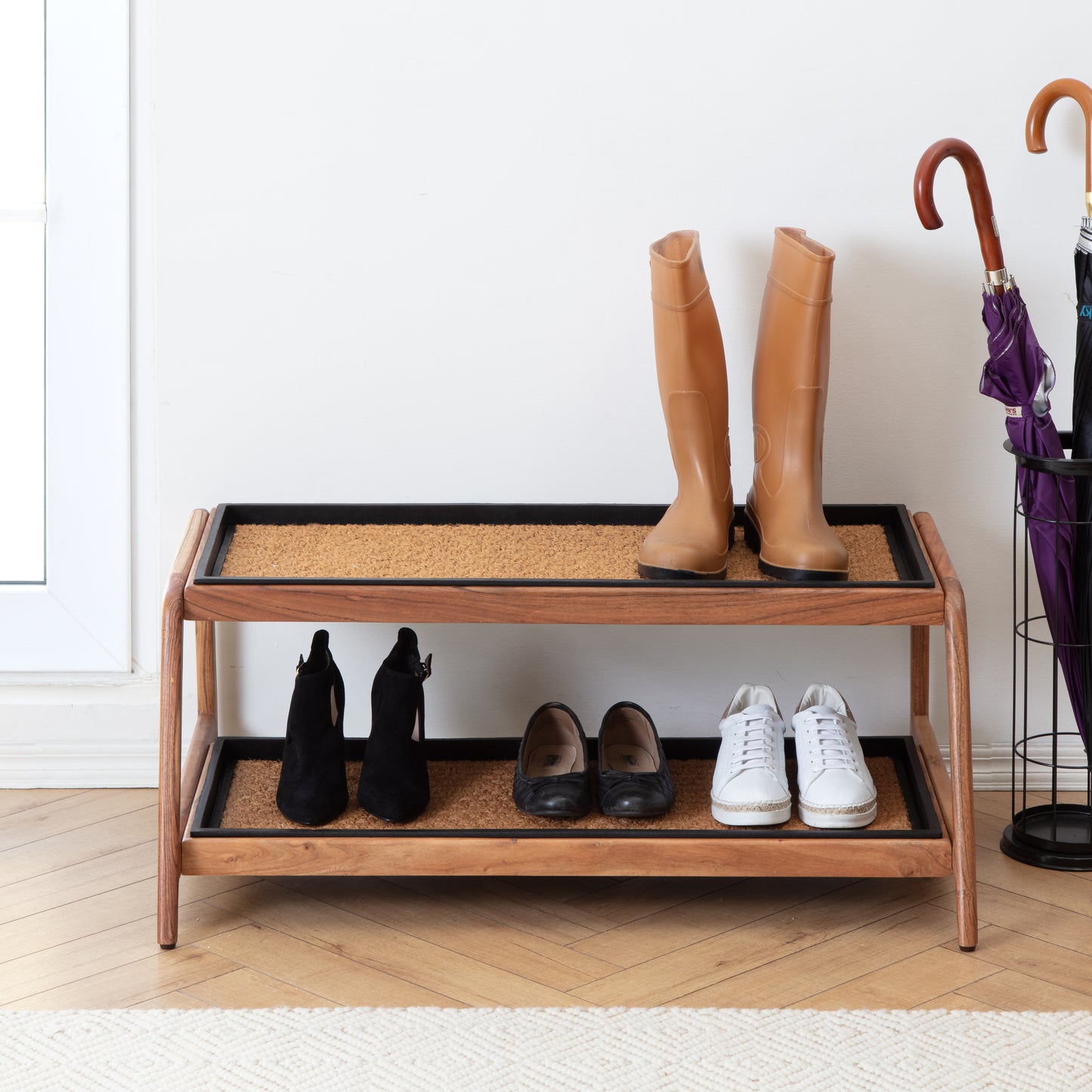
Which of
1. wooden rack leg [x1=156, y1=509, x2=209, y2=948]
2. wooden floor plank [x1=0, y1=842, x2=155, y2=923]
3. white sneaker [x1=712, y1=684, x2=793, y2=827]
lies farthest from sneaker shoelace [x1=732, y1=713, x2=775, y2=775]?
wooden floor plank [x1=0, y1=842, x2=155, y2=923]

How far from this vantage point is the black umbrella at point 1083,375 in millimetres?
1383

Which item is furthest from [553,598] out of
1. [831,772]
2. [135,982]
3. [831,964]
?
[135,982]

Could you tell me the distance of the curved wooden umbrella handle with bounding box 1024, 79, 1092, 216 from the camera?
55.6 inches

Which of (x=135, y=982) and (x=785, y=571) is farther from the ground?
(x=785, y=571)

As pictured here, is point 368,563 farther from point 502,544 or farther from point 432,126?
point 432,126

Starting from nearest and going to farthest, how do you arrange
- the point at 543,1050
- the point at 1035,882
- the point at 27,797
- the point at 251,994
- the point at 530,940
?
the point at 543,1050, the point at 251,994, the point at 530,940, the point at 1035,882, the point at 27,797

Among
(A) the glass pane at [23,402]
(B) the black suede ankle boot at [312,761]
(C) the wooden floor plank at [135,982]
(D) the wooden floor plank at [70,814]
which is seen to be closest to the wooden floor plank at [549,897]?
(B) the black suede ankle boot at [312,761]

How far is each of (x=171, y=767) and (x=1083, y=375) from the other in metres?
1.10

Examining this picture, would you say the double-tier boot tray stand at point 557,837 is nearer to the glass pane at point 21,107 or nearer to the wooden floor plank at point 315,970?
the wooden floor plank at point 315,970

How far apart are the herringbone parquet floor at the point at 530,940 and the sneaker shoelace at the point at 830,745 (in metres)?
0.17

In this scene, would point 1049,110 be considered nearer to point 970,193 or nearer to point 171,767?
point 970,193

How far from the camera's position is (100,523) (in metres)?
1.68

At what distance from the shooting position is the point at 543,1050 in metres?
1.15

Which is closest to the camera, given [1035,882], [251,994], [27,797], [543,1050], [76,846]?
[543,1050]
